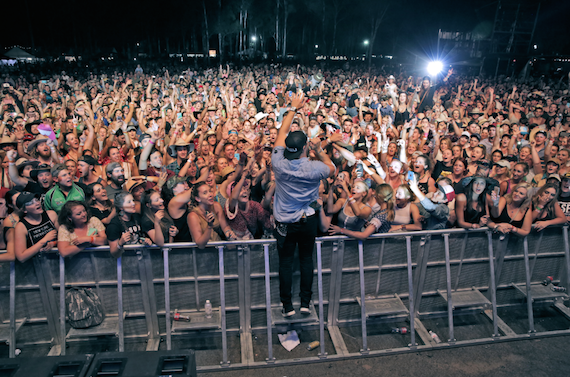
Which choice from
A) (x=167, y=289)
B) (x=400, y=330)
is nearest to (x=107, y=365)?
(x=167, y=289)

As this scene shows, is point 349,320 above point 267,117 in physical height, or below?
below

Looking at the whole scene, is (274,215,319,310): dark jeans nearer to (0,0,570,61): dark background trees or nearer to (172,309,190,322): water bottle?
(172,309,190,322): water bottle

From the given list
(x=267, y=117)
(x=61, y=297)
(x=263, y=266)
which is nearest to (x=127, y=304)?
(x=61, y=297)

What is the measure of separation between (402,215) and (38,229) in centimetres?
449

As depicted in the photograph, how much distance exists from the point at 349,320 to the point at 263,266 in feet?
4.85

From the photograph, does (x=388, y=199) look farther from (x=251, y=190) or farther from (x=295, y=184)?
(x=251, y=190)

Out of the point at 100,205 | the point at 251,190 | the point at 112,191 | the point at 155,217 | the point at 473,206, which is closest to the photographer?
the point at 155,217

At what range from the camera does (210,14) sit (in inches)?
1813

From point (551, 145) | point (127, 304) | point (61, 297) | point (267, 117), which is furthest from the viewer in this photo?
point (267, 117)

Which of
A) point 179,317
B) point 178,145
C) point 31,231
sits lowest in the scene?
point 179,317

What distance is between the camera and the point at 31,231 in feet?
13.2

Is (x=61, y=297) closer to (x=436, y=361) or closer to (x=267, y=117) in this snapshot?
(x=436, y=361)

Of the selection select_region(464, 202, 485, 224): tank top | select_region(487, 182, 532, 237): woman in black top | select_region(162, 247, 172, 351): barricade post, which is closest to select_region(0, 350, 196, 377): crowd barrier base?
select_region(162, 247, 172, 351): barricade post

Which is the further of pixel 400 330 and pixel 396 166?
pixel 396 166
